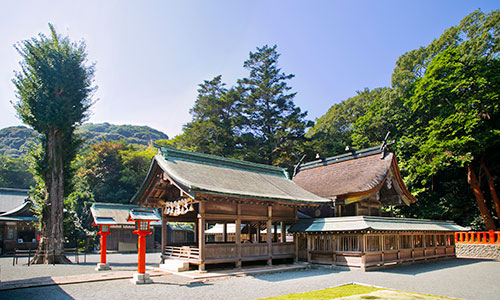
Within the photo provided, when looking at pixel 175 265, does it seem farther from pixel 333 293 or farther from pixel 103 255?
pixel 333 293

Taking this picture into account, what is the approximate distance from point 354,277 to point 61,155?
1813cm

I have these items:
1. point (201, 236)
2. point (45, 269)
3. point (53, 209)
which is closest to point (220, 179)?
point (201, 236)

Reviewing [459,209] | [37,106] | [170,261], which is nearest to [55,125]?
[37,106]

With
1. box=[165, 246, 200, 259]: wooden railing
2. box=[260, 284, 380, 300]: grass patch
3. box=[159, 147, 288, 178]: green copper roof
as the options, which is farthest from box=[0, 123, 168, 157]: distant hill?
box=[260, 284, 380, 300]: grass patch

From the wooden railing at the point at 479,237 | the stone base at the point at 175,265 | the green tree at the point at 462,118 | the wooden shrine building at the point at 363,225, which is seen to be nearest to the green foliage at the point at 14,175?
the stone base at the point at 175,265

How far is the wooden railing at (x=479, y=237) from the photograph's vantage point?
21125 millimetres

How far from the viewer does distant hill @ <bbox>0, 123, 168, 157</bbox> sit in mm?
81625

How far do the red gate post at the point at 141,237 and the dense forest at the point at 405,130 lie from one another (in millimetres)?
15717

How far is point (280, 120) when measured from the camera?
37.8m

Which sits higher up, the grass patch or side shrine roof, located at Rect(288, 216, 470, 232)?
side shrine roof, located at Rect(288, 216, 470, 232)

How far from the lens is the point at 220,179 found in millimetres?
15242

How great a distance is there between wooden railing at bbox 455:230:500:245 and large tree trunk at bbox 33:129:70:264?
25.3 m

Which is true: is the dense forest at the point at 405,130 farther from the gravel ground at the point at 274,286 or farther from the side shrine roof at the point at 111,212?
the gravel ground at the point at 274,286

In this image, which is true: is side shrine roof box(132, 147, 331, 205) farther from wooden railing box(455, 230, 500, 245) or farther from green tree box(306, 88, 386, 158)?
green tree box(306, 88, 386, 158)
